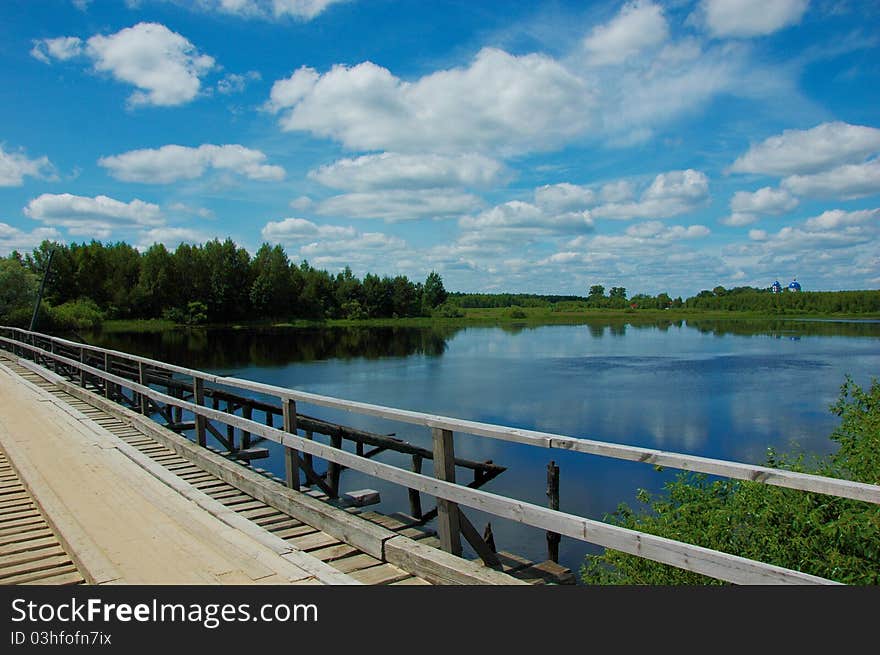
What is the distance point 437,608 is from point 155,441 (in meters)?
6.55

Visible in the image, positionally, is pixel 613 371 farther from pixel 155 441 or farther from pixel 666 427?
pixel 155 441

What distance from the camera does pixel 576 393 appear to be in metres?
28.5

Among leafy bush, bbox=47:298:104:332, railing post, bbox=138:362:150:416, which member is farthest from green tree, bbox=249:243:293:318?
railing post, bbox=138:362:150:416

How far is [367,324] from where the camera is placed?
10506 cm

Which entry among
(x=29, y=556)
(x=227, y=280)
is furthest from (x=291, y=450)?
(x=227, y=280)

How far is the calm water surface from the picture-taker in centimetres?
1468

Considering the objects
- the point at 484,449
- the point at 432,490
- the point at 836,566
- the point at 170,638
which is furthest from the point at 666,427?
the point at 170,638

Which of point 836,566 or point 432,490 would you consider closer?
point 432,490

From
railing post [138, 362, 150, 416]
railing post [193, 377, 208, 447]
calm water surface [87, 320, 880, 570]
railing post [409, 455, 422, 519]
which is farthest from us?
calm water surface [87, 320, 880, 570]

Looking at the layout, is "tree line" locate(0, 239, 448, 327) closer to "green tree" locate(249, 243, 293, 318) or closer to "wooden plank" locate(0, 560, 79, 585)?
"green tree" locate(249, 243, 293, 318)

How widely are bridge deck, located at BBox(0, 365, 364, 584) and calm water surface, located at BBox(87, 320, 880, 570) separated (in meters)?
6.31

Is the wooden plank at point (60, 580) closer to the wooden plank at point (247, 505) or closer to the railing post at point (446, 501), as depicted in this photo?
the wooden plank at point (247, 505)

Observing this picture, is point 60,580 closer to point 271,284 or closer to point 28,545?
point 28,545

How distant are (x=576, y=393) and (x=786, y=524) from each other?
21.1 metres
